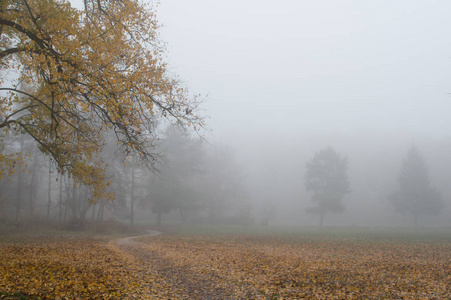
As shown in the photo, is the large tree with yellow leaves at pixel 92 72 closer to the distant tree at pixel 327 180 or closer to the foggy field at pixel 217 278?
the foggy field at pixel 217 278

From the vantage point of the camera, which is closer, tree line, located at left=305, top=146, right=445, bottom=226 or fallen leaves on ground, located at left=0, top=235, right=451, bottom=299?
fallen leaves on ground, located at left=0, top=235, right=451, bottom=299

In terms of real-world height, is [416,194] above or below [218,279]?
above

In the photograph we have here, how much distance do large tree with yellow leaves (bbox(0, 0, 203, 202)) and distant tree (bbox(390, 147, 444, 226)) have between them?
44488 millimetres

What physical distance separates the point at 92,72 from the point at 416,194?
4762 cm

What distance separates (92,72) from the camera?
26.5 feet

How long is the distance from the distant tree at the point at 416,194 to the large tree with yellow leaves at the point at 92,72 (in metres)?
44.5

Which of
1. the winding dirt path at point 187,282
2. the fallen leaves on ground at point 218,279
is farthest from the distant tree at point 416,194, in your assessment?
the winding dirt path at point 187,282

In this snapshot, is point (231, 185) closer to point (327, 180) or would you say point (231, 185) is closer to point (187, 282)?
point (327, 180)

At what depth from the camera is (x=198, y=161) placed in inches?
1571

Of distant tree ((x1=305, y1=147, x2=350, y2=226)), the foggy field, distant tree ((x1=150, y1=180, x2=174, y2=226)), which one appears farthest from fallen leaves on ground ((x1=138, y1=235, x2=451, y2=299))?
distant tree ((x1=305, y1=147, x2=350, y2=226))

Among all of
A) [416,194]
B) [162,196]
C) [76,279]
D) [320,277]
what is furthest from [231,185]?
[76,279]

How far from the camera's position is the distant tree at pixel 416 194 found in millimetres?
42469

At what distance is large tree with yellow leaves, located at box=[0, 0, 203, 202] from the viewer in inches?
314

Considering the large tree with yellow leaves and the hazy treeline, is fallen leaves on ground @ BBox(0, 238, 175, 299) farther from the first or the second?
the hazy treeline
